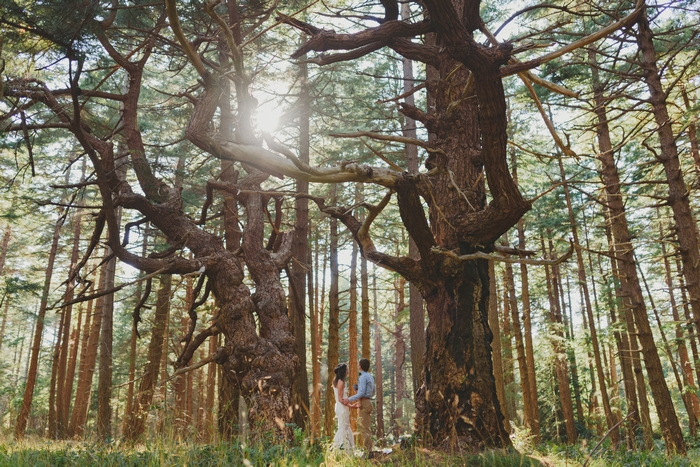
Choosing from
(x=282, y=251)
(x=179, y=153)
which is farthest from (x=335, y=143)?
(x=282, y=251)

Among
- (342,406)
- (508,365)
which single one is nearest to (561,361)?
(508,365)

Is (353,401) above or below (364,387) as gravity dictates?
below

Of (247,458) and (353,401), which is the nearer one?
(247,458)

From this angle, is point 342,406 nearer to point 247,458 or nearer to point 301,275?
point 301,275

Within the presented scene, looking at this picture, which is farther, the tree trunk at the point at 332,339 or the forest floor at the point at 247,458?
the tree trunk at the point at 332,339

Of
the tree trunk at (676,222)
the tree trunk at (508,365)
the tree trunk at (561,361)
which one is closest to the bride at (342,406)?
the tree trunk at (676,222)

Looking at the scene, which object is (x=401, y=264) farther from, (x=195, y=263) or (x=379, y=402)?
(x=379, y=402)

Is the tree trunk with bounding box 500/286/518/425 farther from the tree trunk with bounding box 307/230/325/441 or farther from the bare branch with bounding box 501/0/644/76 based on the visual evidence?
the bare branch with bounding box 501/0/644/76

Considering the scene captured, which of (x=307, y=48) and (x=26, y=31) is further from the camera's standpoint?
(x=26, y=31)

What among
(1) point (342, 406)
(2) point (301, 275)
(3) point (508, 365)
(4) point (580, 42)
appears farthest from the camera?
(3) point (508, 365)

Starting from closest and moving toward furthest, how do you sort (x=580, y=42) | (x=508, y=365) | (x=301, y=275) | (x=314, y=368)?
(x=580, y=42) < (x=301, y=275) < (x=314, y=368) < (x=508, y=365)

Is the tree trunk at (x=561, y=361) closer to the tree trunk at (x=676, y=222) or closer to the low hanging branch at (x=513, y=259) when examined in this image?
the tree trunk at (x=676, y=222)

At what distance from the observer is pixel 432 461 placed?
4.14 meters

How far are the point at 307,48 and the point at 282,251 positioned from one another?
437 cm
